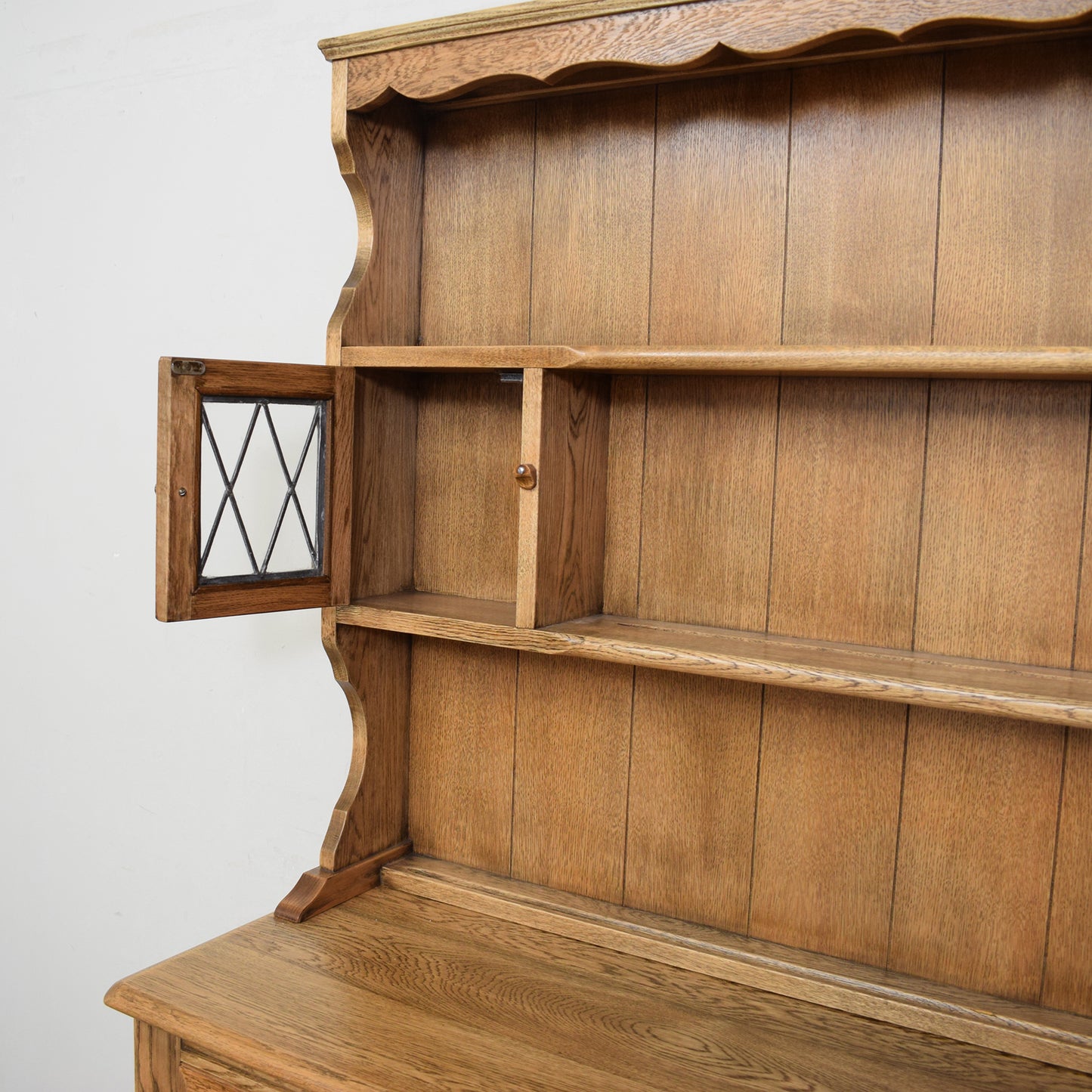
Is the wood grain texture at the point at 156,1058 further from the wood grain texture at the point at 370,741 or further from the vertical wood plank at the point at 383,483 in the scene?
the vertical wood plank at the point at 383,483

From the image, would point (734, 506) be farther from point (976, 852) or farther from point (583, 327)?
point (976, 852)

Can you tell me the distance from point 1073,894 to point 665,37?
115cm

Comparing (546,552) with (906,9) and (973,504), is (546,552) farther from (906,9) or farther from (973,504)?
(906,9)

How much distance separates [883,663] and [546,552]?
0.45 metres

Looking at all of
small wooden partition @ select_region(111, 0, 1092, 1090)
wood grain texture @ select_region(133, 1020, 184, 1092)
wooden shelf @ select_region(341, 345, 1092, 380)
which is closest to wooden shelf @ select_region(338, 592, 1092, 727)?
small wooden partition @ select_region(111, 0, 1092, 1090)

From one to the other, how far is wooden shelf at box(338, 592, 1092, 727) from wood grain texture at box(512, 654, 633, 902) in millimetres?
122

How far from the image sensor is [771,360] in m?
1.33

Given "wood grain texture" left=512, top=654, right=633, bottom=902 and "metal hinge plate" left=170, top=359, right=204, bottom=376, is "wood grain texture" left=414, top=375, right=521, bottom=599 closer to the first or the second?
"wood grain texture" left=512, top=654, right=633, bottom=902

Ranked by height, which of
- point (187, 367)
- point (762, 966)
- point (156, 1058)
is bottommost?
point (156, 1058)

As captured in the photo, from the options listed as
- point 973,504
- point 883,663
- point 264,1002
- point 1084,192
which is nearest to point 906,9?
point 1084,192

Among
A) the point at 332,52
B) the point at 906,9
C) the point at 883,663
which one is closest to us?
the point at 906,9

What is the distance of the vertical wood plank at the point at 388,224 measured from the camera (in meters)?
1.65

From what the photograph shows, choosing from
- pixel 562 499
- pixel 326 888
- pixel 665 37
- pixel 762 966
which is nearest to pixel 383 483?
pixel 562 499

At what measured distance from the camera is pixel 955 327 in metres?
1.41
